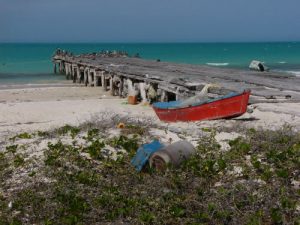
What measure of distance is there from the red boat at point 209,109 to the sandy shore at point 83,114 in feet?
0.77

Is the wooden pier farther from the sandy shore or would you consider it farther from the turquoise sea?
the turquoise sea

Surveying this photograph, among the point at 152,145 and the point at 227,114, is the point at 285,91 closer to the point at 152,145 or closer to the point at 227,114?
the point at 227,114

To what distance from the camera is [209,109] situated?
37.2ft

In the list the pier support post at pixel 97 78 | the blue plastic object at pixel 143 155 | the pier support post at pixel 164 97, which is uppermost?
the blue plastic object at pixel 143 155

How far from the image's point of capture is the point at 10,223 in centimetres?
578

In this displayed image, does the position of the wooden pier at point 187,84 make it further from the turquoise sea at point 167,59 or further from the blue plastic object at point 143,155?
the turquoise sea at point 167,59

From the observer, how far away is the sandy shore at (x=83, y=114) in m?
10.9

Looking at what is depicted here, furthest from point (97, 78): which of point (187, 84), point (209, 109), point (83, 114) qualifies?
point (209, 109)

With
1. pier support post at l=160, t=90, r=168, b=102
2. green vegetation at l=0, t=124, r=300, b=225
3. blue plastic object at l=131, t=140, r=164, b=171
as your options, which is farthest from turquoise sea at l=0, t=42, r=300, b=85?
blue plastic object at l=131, t=140, r=164, b=171

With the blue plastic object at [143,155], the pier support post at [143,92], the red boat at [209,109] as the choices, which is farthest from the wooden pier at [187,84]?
the blue plastic object at [143,155]

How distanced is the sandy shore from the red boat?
234 millimetres

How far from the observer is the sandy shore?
1086 centimetres

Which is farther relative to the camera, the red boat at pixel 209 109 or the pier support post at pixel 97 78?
the pier support post at pixel 97 78

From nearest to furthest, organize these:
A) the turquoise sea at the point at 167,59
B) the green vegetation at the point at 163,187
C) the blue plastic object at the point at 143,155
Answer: the green vegetation at the point at 163,187 → the blue plastic object at the point at 143,155 → the turquoise sea at the point at 167,59
